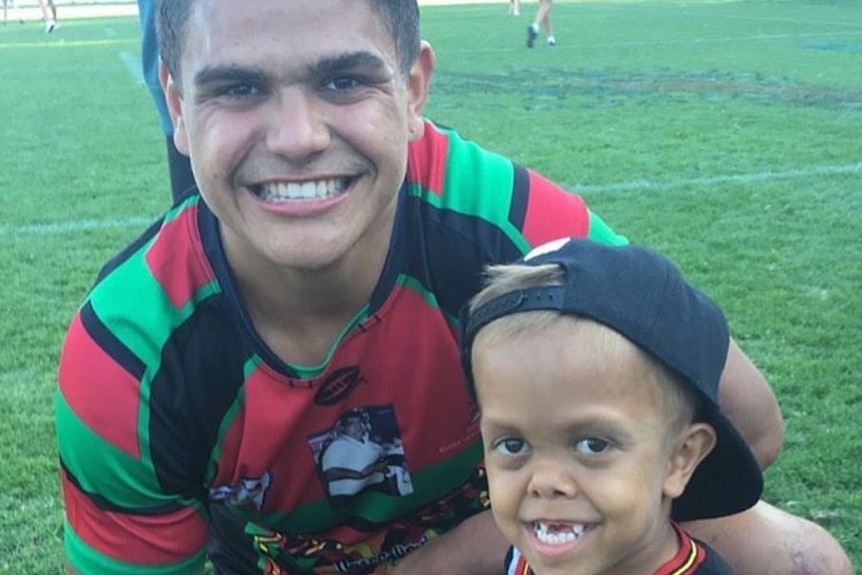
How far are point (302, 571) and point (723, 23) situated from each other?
2388 centimetres

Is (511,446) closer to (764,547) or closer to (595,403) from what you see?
(595,403)

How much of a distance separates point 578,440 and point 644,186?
22.1 feet

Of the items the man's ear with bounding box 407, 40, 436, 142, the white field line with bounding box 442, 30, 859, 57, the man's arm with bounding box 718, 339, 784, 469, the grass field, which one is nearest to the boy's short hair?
the man's arm with bounding box 718, 339, 784, 469

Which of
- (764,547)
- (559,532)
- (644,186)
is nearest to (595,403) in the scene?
(559,532)

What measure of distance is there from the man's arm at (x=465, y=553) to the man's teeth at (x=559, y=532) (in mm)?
752

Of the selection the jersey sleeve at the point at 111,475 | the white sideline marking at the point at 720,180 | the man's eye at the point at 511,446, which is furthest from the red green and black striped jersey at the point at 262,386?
the white sideline marking at the point at 720,180

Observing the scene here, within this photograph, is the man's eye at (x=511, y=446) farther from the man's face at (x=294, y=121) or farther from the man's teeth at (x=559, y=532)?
the man's face at (x=294, y=121)

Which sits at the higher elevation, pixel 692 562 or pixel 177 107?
pixel 177 107

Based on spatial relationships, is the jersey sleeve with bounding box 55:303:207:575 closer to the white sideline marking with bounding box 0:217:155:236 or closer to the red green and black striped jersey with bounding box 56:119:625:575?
the red green and black striped jersey with bounding box 56:119:625:575

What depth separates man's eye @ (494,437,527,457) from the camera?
2033 mm

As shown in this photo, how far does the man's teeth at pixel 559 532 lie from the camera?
2000 millimetres

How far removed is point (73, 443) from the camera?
2.45 m

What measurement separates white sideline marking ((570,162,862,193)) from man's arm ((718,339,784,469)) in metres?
5.92

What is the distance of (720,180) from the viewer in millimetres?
8680
